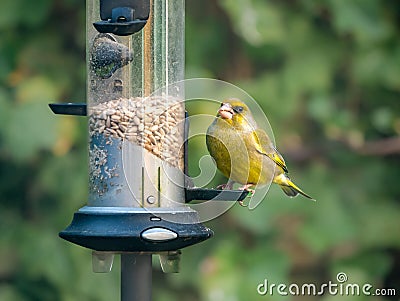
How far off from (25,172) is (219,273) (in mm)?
1157

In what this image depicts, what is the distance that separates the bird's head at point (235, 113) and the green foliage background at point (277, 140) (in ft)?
4.93

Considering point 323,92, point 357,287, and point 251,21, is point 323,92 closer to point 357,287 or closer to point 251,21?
point 251,21

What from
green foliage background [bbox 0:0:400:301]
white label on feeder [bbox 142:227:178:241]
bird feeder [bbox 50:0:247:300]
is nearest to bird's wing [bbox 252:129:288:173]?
bird feeder [bbox 50:0:247:300]

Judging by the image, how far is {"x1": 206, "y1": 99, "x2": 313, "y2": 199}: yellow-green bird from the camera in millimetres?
3255

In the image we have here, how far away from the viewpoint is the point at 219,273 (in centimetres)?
480

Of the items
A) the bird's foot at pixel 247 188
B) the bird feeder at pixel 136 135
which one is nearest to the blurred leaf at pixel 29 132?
the bird feeder at pixel 136 135

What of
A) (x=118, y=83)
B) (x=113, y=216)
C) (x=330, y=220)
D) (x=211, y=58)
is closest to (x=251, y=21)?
(x=211, y=58)

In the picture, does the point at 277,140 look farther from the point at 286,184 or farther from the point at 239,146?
the point at 239,146

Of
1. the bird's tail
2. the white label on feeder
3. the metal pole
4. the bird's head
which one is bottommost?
the metal pole

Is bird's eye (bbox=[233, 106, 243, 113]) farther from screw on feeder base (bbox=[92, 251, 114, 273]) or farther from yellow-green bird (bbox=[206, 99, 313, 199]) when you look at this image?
screw on feeder base (bbox=[92, 251, 114, 273])

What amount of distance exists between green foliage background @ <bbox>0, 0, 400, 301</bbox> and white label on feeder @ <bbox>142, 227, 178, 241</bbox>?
195 cm

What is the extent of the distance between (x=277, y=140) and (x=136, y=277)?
2.22 m

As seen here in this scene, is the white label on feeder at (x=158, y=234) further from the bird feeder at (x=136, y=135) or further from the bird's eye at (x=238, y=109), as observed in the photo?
the bird's eye at (x=238, y=109)

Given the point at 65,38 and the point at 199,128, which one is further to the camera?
the point at 65,38
